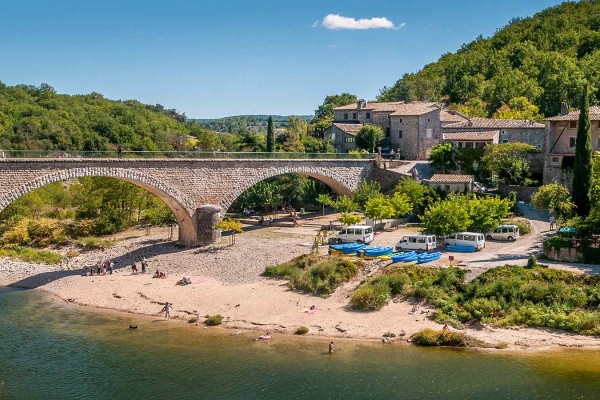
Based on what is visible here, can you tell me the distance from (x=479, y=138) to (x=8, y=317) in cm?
4582

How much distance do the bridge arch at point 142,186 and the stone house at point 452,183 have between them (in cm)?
2262

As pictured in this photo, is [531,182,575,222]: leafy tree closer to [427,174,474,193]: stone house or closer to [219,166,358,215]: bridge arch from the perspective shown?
[427,174,474,193]: stone house

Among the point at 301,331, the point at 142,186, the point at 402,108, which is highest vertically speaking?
the point at 402,108

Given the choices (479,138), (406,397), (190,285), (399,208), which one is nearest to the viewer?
(406,397)

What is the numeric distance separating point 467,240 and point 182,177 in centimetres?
2123

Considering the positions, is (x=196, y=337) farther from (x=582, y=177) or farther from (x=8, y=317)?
(x=582, y=177)

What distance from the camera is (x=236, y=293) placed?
36.3 m

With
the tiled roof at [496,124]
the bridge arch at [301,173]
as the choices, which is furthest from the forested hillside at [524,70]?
the bridge arch at [301,173]

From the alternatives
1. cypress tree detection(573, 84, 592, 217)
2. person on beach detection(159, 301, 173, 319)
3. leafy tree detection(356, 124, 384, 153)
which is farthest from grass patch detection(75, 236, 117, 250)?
cypress tree detection(573, 84, 592, 217)

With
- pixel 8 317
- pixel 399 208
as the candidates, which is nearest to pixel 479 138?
pixel 399 208

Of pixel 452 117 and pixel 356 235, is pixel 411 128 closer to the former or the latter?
pixel 452 117

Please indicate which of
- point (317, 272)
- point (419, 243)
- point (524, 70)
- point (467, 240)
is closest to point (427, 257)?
point (419, 243)

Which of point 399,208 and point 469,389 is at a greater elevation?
point 399,208

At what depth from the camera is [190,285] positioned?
125 feet
